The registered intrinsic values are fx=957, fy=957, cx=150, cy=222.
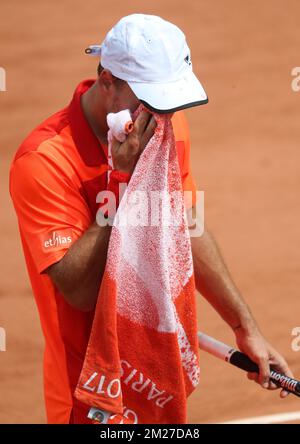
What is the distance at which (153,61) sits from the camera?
3936mm

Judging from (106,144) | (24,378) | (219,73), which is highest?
(106,144)

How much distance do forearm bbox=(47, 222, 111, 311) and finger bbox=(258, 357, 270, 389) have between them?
3.32 feet

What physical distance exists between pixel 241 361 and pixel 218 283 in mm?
382

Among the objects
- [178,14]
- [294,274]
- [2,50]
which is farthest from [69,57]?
[294,274]

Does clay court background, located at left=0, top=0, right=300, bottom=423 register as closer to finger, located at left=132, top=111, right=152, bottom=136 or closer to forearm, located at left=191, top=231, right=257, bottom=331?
Answer: forearm, located at left=191, top=231, right=257, bottom=331

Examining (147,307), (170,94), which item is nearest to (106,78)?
(170,94)

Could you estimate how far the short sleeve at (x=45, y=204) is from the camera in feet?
12.8

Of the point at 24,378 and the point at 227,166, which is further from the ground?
the point at 227,166

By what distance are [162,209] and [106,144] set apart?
45cm

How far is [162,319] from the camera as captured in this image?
13.1 ft

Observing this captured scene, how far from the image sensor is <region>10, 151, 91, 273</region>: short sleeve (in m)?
3.92

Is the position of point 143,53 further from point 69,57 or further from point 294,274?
point 69,57

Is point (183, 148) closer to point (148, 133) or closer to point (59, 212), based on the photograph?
point (148, 133)

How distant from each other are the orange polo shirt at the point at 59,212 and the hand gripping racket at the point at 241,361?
80 centimetres
